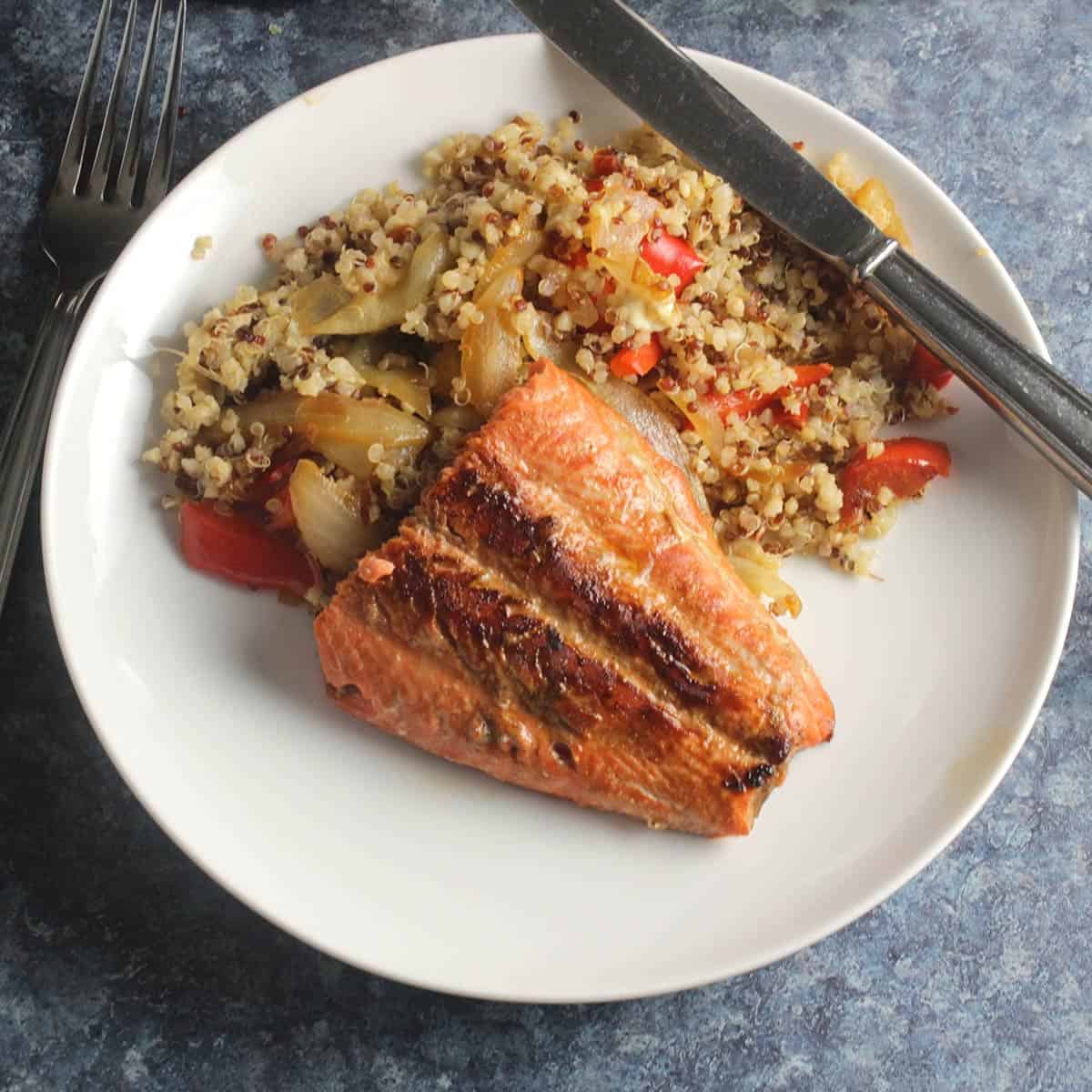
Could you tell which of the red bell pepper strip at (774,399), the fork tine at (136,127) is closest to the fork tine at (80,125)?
the fork tine at (136,127)

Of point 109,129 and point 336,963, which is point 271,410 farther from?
point 336,963

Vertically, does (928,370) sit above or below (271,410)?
above

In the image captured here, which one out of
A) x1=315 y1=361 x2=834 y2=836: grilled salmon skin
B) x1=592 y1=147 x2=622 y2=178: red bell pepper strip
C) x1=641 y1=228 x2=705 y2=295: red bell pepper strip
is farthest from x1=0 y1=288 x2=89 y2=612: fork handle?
x1=641 y1=228 x2=705 y2=295: red bell pepper strip

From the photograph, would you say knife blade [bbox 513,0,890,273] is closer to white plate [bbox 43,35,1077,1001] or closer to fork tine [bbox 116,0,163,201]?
white plate [bbox 43,35,1077,1001]

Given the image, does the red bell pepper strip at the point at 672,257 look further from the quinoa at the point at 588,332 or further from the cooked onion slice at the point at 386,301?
the cooked onion slice at the point at 386,301

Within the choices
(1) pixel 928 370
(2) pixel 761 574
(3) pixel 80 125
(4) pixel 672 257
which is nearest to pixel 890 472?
(1) pixel 928 370

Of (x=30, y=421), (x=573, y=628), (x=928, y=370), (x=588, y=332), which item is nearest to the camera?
(x=573, y=628)
